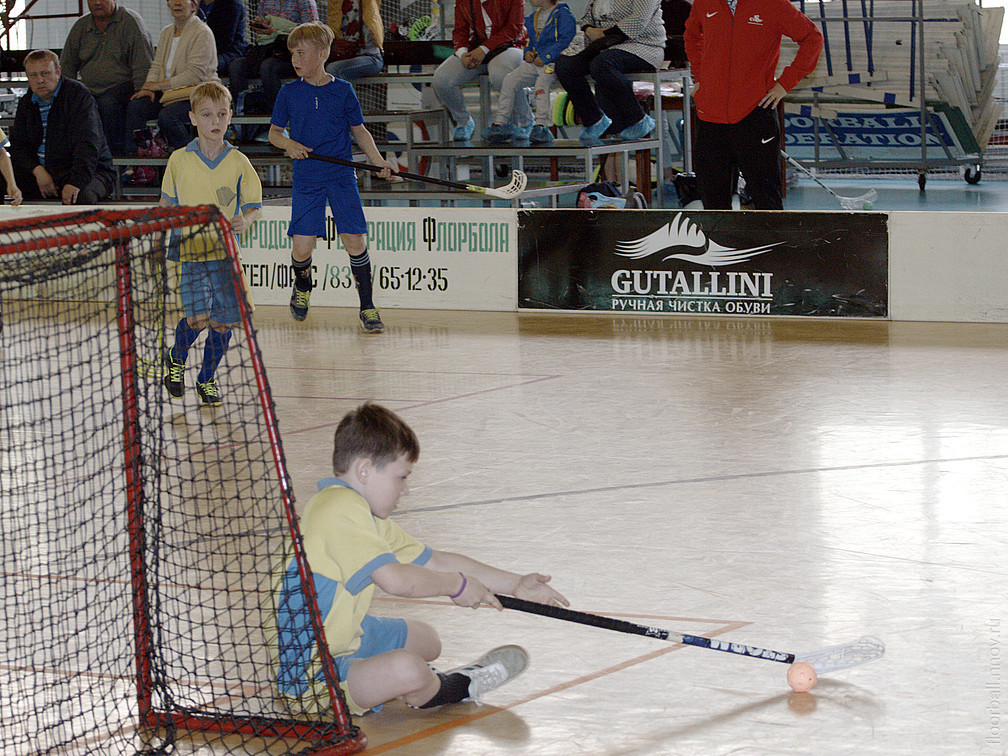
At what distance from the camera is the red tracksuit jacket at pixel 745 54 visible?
9.28m

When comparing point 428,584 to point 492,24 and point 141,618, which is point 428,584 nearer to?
point 141,618

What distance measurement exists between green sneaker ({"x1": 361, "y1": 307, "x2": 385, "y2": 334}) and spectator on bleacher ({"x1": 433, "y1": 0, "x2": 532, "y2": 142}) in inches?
145

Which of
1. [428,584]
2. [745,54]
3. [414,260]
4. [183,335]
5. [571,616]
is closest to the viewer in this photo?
[428,584]

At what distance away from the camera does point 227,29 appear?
1351 centimetres

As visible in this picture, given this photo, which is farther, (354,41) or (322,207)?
(354,41)

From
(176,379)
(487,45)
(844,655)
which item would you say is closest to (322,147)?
(176,379)

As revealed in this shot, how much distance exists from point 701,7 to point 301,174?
3.20m

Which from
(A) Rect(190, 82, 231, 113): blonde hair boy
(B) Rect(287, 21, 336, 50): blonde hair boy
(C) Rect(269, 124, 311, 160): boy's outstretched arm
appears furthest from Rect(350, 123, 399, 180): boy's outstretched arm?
(A) Rect(190, 82, 231, 113): blonde hair boy

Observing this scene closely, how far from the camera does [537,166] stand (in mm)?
17875

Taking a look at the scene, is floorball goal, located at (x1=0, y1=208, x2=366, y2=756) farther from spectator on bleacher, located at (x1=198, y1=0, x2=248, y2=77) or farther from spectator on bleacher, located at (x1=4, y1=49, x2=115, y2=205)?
spectator on bleacher, located at (x1=198, y1=0, x2=248, y2=77)

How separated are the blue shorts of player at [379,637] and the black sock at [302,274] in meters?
6.22

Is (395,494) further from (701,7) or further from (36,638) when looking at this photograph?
(701,7)

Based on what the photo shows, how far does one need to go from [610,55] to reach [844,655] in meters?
9.01

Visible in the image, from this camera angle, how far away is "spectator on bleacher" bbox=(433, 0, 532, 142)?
40.0 ft
